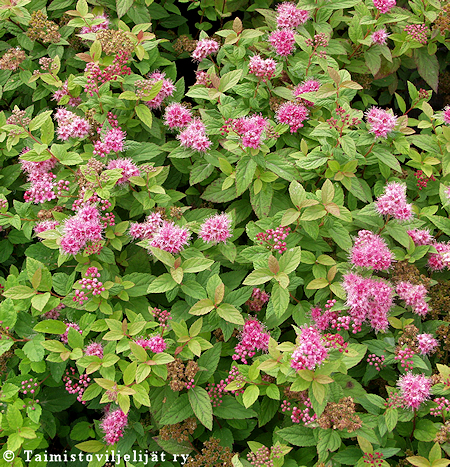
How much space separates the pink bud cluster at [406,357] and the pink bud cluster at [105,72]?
2.23m

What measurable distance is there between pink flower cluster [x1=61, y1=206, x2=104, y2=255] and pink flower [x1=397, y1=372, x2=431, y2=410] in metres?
1.72

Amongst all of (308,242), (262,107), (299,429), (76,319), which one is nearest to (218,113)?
(262,107)

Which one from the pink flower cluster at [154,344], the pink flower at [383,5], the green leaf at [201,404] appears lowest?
the green leaf at [201,404]

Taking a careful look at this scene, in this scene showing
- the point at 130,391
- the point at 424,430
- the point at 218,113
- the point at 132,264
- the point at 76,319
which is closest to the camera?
the point at 130,391

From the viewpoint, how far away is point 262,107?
2.84 m

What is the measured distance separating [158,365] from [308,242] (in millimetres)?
1060

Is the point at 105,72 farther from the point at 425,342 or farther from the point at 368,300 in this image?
the point at 425,342

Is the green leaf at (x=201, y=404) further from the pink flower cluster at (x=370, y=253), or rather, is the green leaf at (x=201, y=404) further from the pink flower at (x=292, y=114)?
the pink flower at (x=292, y=114)

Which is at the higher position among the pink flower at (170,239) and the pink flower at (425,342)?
the pink flower at (170,239)

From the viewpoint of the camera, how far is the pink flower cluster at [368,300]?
218 cm

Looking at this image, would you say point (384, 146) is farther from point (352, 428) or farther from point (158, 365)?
point (158, 365)

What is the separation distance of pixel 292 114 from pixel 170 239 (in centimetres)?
116

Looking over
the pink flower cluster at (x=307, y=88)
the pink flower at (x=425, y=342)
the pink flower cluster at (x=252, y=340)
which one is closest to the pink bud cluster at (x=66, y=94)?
the pink flower cluster at (x=307, y=88)

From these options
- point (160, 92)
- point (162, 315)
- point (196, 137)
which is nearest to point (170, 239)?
point (162, 315)
